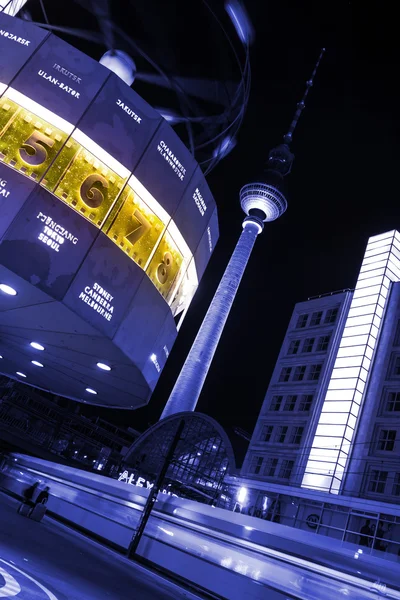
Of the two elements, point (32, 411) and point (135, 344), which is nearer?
point (135, 344)

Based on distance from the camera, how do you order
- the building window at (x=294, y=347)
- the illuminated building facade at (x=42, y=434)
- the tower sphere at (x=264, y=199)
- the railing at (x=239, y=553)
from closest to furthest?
the railing at (x=239, y=553) → the illuminated building facade at (x=42, y=434) → the building window at (x=294, y=347) → the tower sphere at (x=264, y=199)

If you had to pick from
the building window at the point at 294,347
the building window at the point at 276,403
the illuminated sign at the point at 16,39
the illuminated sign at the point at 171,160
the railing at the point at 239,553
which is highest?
the building window at the point at 294,347

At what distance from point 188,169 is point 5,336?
7.40m

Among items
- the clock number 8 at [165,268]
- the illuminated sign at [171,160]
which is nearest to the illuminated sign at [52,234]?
the clock number 8 at [165,268]

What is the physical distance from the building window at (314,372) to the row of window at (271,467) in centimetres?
939

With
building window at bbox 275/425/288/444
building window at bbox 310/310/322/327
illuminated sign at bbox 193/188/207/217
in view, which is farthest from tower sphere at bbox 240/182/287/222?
illuminated sign at bbox 193/188/207/217

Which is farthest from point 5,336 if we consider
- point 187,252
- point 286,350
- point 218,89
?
point 286,350

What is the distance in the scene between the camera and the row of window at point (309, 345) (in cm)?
5450

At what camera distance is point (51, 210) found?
35.7ft

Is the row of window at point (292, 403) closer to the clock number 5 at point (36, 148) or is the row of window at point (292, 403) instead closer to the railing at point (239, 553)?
the railing at point (239, 553)

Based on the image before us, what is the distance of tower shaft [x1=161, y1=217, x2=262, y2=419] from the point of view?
77875mm

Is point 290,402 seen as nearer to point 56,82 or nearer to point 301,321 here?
point 301,321

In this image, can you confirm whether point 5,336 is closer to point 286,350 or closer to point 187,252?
point 187,252

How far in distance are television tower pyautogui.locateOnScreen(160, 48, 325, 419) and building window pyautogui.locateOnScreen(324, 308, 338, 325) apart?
92.8ft
